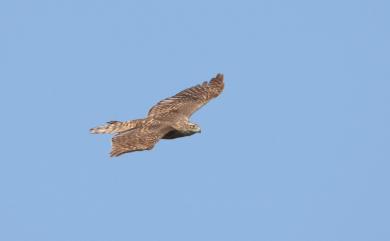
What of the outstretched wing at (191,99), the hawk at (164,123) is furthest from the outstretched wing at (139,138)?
the outstretched wing at (191,99)

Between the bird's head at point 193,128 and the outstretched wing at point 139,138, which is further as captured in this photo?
the bird's head at point 193,128

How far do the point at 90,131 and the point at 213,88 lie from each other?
5.58 m

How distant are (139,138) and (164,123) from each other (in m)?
2.25

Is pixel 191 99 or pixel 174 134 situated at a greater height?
pixel 191 99

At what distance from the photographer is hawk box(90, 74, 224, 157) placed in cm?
3569

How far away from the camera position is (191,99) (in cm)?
4150

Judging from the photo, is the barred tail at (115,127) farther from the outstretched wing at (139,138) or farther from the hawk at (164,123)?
the outstretched wing at (139,138)

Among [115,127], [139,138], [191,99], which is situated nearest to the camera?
[139,138]

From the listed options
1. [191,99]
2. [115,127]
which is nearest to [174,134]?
[115,127]

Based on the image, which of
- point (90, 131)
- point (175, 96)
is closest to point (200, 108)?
point (175, 96)

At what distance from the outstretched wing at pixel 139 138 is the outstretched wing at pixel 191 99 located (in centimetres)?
234

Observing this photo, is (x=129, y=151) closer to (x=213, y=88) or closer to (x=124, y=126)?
(x=124, y=126)

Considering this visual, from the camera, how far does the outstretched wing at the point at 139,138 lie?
35.1 meters

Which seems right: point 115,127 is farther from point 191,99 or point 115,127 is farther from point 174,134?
point 191,99
